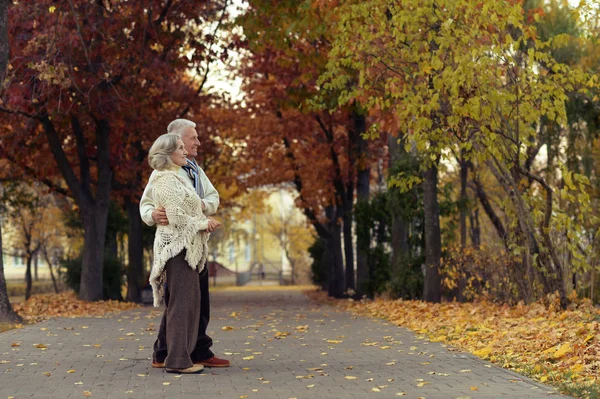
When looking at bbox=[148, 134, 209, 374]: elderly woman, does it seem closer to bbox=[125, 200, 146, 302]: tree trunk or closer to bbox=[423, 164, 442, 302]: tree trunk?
bbox=[423, 164, 442, 302]: tree trunk

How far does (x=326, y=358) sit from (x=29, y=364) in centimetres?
281

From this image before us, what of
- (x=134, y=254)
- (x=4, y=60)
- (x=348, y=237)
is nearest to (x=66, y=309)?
(x=4, y=60)

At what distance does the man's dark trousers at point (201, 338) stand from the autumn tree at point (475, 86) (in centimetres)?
572

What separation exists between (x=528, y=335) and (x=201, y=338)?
379 centimetres

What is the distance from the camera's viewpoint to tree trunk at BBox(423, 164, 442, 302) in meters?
20.0

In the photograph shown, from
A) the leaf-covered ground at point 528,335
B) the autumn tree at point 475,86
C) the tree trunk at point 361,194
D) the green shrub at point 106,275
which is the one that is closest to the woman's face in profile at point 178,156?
the leaf-covered ground at point 528,335

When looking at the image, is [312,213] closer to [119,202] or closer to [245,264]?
[119,202]

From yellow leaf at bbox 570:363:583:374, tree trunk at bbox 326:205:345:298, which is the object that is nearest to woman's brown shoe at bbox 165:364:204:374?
yellow leaf at bbox 570:363:583:374

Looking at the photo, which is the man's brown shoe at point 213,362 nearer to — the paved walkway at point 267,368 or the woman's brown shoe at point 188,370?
the paved walkway at point 267,368

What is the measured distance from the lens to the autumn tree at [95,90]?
67.3 feet

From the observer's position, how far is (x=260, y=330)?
1413 cm

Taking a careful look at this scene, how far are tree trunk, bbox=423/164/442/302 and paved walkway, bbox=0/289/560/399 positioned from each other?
5.90 metres

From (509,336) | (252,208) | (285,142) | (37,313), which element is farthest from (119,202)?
(509,336)

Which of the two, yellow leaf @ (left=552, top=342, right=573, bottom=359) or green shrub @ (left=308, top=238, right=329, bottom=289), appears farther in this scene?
green shrub @ (left=308, top=238, right=329, bottom=289)
